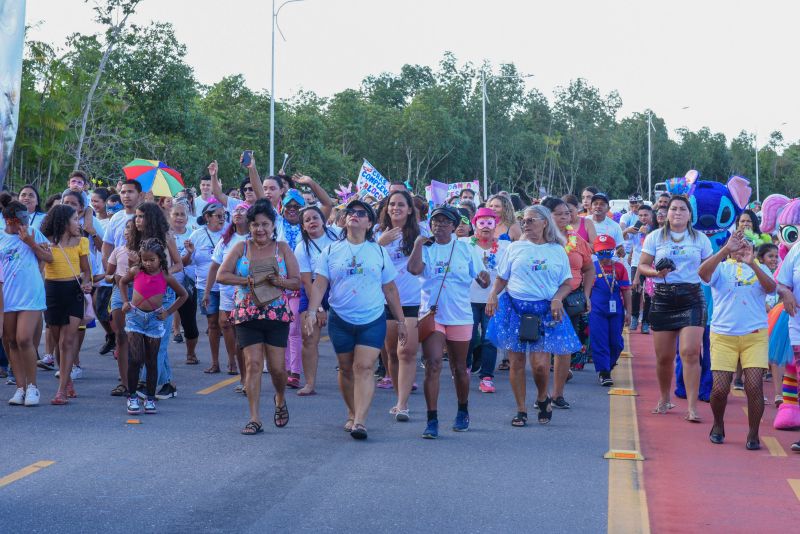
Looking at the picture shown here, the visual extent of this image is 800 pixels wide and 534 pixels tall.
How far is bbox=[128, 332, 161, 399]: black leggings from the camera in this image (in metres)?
9.90

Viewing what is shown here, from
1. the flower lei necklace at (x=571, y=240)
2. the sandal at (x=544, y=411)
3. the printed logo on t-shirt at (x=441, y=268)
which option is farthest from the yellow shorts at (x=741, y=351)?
the flower lei necklace at (x=571, y=240)

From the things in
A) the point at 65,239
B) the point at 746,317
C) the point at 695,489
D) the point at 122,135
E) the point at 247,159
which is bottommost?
the point at 695,489

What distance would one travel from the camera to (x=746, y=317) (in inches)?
355

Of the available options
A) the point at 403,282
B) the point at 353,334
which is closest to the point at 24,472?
the point at 353,334

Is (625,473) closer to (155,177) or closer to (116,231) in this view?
(116,231)

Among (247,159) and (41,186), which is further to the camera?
(41,186)

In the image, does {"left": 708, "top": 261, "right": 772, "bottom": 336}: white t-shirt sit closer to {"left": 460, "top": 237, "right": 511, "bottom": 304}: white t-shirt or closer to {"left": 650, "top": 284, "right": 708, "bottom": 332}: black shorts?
{"left": 650, "top": 284, "right": 708, "bottom": 332}: black shorts

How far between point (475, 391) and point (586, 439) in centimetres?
278

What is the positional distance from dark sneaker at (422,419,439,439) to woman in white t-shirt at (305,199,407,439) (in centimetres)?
48

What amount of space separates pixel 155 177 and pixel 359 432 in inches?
244

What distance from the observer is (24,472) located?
295 inches

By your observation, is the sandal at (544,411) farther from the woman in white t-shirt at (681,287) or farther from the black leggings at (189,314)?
the black leggings at (189,314)

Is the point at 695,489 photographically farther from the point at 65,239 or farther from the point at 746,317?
the point at 65,239

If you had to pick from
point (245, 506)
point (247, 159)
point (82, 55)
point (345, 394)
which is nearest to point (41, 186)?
point (82, 55)
